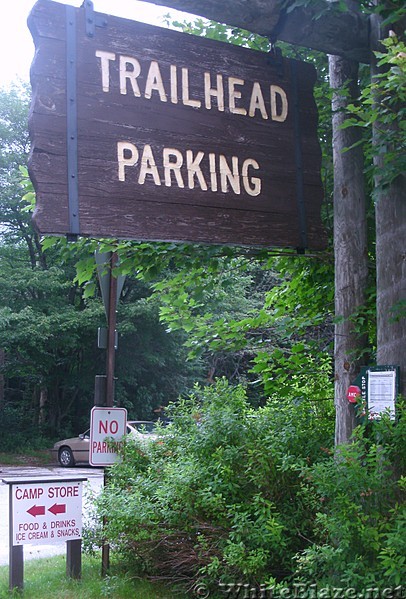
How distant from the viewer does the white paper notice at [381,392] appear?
4734 mm

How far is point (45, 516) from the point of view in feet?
24.3

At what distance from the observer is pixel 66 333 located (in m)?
25.8

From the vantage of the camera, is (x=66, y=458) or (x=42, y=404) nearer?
(x=66, y=458)

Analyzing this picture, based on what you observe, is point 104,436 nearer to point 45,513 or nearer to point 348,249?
point 45,513

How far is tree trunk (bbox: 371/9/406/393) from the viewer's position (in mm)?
4832

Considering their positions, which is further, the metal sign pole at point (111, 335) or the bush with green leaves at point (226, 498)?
the metal sign pole at point (111, 335)

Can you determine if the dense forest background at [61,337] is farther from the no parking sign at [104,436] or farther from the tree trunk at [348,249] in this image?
the tree trunk at [348,249]

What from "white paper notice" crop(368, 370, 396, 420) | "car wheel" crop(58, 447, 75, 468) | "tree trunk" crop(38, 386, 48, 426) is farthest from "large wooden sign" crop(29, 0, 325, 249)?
"tree trunk" crop(38, 386, 48, 426)

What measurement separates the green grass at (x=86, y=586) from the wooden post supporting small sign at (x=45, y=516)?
17 centimetres

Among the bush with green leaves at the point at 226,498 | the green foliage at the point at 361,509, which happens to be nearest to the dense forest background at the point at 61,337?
the bush with green leaves at the point at 226,498

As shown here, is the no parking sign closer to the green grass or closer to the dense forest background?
the green grass

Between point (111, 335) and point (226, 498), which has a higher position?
point (111, 335)

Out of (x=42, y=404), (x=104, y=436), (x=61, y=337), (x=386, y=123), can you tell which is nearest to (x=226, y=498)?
(x=104, y=436)

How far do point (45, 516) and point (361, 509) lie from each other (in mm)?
3807
